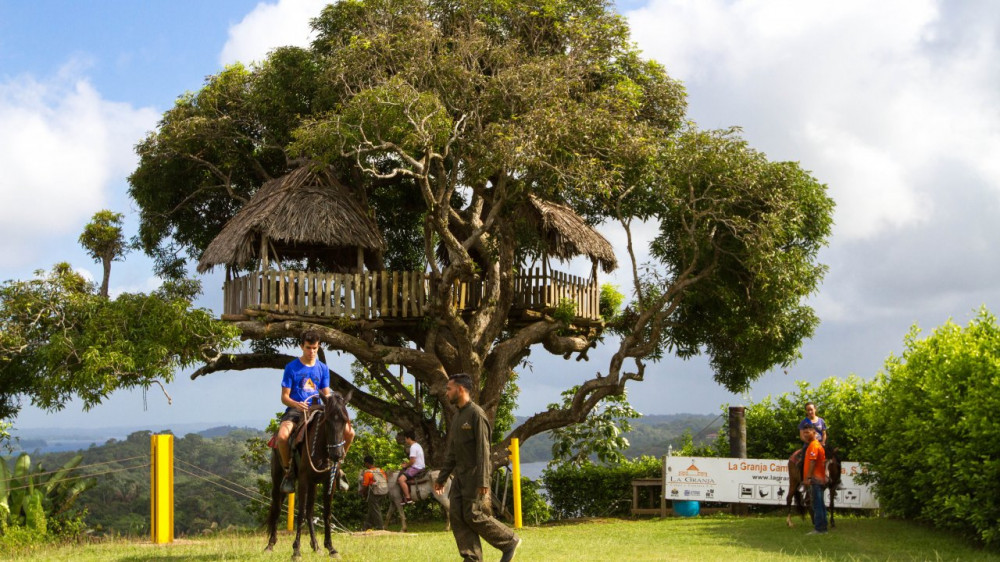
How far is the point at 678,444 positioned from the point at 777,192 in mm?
6532

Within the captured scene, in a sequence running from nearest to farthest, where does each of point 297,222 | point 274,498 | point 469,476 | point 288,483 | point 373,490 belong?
point 469,476 → point 288,483 → point 274,498 → point 373,490 → point 297,222

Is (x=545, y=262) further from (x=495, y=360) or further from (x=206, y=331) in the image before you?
(x=206, y=331)

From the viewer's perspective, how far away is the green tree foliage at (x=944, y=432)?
12867 mm

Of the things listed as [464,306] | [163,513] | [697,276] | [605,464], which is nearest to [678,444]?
[605,464]

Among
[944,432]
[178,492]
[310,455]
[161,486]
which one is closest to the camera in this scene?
[310,455]

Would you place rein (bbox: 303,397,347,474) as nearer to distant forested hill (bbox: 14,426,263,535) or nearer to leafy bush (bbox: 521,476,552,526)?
leafy bush (bbox: 521,476,552,526)

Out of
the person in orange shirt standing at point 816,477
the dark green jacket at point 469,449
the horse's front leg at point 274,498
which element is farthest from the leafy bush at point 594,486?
the dark green jacket at point 469,449

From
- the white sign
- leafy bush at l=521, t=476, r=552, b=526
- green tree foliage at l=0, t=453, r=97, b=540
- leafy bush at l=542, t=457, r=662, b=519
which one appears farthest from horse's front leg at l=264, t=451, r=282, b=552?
leafy bush at l=542, t=457, r=662, b=519

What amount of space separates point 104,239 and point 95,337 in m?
4.73

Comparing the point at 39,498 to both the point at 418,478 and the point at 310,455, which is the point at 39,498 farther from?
the point at 310,455

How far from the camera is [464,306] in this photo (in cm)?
2362

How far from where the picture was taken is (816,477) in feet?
49.1

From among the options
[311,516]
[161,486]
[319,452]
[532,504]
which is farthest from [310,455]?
[532,504]

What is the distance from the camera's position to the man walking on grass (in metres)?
9.51
